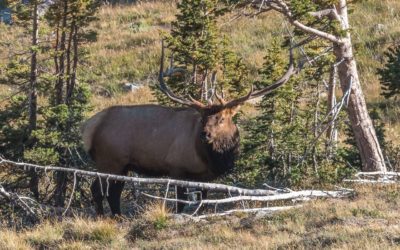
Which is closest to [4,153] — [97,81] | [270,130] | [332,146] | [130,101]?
[270,130]

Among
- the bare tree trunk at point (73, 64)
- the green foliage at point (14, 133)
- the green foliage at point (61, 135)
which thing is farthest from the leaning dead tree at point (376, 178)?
the green foliage at point (14, 133)

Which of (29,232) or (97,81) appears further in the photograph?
(97,81)

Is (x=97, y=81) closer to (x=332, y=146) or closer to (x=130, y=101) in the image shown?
(x=130, y=101)

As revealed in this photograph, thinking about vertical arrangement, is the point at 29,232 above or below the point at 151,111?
below

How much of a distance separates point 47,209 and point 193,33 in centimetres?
497

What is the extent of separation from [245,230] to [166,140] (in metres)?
2.99

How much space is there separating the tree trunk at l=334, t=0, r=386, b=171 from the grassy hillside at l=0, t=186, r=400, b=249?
1632 millimetres

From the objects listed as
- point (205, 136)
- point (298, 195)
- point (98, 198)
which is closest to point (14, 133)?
point (98, 198)

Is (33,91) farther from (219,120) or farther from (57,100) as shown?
(219,120)

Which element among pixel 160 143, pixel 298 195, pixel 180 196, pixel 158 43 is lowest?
pixel 180 196

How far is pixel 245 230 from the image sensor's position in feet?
32.9

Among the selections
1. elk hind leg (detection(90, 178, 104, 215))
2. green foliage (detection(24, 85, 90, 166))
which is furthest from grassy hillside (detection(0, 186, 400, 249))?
green foliage (detection(24, 85, 90, 166))

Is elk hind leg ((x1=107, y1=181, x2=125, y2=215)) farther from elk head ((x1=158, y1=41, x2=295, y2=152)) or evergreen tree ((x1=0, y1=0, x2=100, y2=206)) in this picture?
evergreen tree ((x1=0, y1=0, x2=100, y2=206))

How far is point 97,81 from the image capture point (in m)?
28.8
